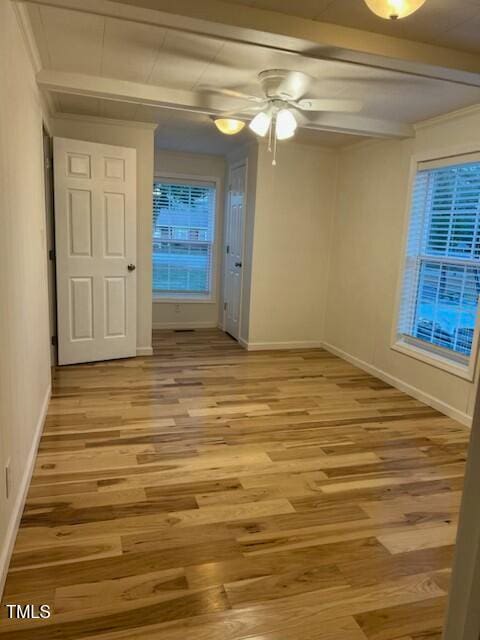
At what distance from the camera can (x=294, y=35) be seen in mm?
2219

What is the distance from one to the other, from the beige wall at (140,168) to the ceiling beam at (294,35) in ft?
8.07

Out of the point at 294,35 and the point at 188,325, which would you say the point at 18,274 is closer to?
the point at 294,35

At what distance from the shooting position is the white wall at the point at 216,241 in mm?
5961

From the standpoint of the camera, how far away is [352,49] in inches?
91.9

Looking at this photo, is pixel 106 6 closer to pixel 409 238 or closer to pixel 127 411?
pixel 127 411

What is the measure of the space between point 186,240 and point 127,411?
3366 mm

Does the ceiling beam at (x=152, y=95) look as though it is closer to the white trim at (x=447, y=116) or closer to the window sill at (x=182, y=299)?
the white trim at (x=447, y=116)

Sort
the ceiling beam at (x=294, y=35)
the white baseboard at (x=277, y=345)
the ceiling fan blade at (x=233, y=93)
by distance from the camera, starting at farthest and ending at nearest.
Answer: the white baseboard at (x=277, y=345)
the ceiling fan blade at (x=233, y=93)
the ceiling beam at (x=294, y=35)

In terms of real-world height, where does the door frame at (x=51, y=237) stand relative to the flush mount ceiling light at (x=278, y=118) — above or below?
below

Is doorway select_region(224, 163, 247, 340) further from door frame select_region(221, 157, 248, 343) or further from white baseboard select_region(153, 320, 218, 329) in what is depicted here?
white baseboard select_region(153, 320, 218, 329)

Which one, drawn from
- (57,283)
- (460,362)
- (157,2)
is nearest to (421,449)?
(460,362)

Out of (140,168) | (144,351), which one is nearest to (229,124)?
(140,168)

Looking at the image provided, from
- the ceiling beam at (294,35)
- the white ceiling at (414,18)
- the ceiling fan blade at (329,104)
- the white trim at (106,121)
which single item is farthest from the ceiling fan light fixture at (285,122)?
the white trim at (106,121)

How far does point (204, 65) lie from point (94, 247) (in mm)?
2183
